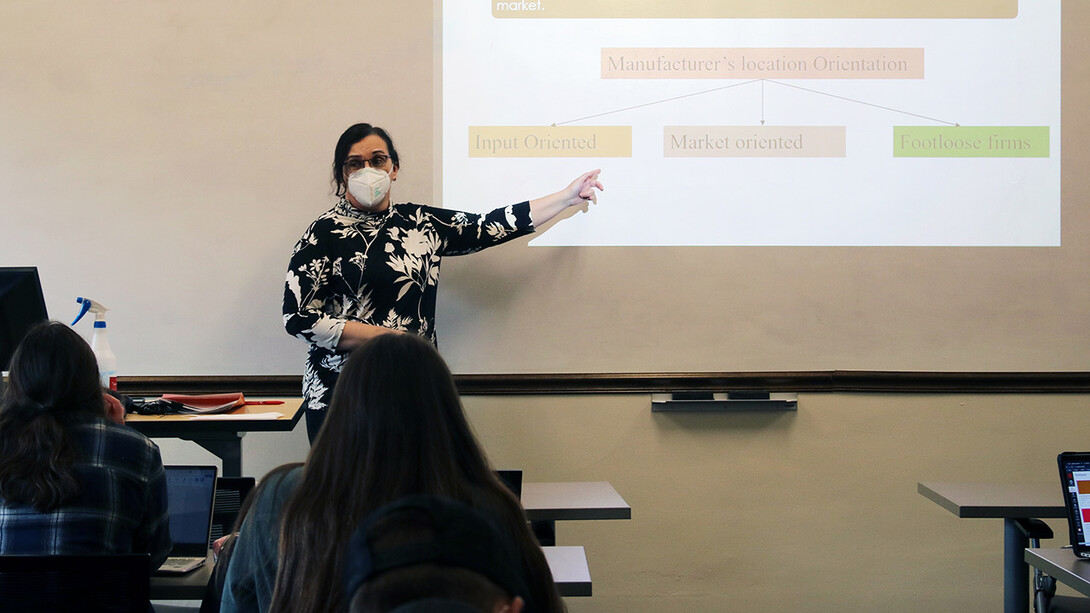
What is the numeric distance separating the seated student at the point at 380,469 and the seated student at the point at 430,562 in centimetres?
43

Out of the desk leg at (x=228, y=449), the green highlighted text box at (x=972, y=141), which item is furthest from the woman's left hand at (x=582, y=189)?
the desk leg at (x=228, y=449)

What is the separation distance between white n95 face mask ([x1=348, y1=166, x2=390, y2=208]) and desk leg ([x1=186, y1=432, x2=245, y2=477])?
0.80 metres

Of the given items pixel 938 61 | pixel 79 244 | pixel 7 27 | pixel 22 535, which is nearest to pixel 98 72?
pixel 7 27

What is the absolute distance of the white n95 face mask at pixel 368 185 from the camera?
2.75m

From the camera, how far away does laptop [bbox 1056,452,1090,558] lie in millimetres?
1926

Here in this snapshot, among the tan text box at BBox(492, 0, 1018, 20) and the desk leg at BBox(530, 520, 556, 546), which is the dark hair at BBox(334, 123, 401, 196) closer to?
the tan text box at BBox(492, 0, 1018, 20)

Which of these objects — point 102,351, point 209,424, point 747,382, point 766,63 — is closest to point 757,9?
point 766,63

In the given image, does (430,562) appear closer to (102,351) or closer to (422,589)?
(422,589)

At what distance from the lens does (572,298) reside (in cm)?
320

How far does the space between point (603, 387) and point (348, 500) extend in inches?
87.9

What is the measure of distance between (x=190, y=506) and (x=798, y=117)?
7.66 feet

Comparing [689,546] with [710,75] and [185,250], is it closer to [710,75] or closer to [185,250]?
[710,75]

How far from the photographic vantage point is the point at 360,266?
9.00ft

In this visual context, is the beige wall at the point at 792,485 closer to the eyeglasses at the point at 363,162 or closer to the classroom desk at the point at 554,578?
the eyeglasses at the point at 363,162
